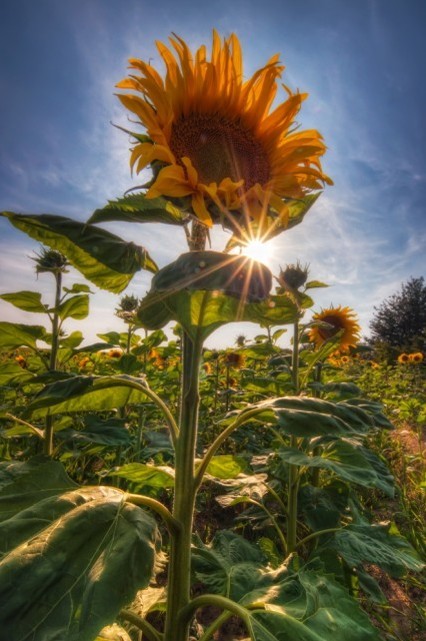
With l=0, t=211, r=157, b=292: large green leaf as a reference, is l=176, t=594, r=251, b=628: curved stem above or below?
below

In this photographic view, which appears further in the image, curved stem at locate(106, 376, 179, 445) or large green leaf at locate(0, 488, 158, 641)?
curved stem at locate(106, 376, 179, 445)

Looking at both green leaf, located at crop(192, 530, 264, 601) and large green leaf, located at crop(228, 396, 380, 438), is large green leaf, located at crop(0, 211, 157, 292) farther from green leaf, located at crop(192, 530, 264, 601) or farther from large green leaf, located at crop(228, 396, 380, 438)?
green leaf, located at crop(192, 530, 264, 601)

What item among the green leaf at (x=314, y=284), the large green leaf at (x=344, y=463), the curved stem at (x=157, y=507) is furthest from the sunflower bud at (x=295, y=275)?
the curved stem at (x=157, y=507)

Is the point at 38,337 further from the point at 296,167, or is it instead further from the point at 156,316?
the point at 296,167

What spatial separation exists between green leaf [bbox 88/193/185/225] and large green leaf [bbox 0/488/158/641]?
50 cm

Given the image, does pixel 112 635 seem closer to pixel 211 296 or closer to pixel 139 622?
pixel 139 622

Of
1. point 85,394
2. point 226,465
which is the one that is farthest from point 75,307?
point 226,465

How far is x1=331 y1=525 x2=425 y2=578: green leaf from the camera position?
1146mm

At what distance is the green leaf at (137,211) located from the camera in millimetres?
763

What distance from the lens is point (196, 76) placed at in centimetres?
98

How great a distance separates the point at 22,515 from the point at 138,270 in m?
0.45

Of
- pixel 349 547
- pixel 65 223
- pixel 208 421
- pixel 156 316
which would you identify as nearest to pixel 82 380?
pixel 156 316

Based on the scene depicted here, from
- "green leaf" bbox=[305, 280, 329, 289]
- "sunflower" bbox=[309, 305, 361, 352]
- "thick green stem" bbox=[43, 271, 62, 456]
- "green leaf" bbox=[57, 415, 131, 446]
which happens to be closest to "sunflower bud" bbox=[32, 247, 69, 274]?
"thick green stem" bbox=[43, 271, 62, 456]

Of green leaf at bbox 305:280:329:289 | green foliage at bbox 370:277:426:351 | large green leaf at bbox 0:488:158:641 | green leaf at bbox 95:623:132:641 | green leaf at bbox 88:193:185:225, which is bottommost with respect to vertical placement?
green leaf at bbox 95:623:132:641
